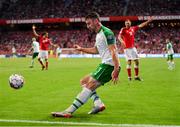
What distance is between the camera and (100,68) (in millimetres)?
10820

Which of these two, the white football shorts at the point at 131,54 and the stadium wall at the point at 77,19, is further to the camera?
the stadium wall at the point at 77,19

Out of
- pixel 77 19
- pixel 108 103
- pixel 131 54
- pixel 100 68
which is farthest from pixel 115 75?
pixel 77 19

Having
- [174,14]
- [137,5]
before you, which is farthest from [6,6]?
[174,14]

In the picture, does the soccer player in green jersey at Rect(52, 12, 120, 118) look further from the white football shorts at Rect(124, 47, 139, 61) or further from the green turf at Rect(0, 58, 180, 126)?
the white football shorts at Rect(124, 47, 139, 61)

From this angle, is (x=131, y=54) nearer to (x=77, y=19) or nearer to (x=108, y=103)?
(x=108, y=103)

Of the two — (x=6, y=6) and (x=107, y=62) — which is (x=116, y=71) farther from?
(x=6, y=6)

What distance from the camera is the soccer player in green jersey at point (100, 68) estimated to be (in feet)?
34.3

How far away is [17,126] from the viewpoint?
9406mm

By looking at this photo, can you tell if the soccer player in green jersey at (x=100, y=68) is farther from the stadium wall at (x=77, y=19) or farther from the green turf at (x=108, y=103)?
the stadium wall at (x=77, y=19)

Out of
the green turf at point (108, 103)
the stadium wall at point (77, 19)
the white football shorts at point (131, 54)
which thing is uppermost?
the stadium wall at point (77, 19)

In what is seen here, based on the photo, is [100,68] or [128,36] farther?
[128,36]

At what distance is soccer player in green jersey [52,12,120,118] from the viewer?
10.4 metres

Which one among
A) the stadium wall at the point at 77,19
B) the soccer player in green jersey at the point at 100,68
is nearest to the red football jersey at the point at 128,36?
the soccer player in green jersey at the point at 100,68

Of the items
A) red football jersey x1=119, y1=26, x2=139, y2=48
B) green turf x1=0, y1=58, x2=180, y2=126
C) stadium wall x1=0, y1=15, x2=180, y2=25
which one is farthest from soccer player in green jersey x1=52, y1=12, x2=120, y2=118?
stadium wall x1=0, y1=15, x2=180, y2=25
